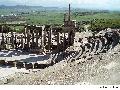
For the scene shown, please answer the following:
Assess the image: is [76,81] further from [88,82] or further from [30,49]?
[30,49]

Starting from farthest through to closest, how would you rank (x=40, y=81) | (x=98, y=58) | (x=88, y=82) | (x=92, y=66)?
(x=98, y=58) < (x=92, y=66) < (x=40, y=81) < (x=88, y=82)

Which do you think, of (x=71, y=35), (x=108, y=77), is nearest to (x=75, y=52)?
(x=71, y=35)

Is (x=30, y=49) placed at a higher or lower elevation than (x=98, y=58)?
lower

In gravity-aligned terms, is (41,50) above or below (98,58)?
below

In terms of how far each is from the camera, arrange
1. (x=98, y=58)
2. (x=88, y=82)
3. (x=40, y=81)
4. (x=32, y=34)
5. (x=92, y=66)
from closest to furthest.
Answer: (x=88, y=82), (x=40, y=81), (x=92, y=66), (x=98, y=58), (x=32, y=34)

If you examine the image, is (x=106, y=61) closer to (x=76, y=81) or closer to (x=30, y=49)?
(x=76, y=81)

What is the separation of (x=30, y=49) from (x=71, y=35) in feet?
23.2

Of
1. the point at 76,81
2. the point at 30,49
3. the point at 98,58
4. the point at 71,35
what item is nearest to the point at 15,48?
the point at 30,49

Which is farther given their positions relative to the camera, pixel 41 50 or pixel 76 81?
pixel 41 50

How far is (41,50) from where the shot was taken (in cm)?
4562

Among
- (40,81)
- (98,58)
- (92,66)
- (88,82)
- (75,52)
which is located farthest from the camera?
(75,52)

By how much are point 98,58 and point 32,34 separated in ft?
78.9

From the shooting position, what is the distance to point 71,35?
149ft

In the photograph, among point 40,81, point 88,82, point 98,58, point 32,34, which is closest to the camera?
point 88,82
